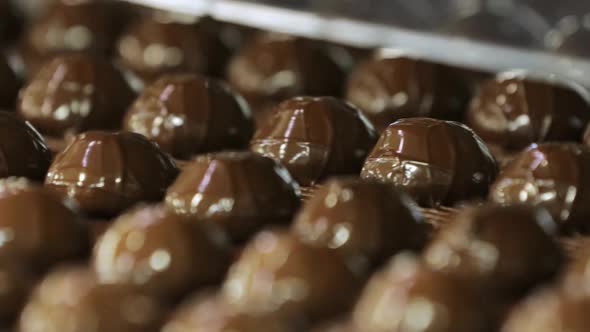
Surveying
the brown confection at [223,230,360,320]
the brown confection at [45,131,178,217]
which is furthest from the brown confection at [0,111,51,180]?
the brown confection at [223,230,360,320]

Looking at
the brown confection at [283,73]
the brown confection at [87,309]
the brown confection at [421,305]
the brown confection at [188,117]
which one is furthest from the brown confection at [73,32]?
the brown confection at [421,305]

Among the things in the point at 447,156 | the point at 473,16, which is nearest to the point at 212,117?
the point at 447,156

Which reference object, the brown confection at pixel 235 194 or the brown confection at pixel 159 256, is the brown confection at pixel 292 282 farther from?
the brown confection at pixel 235 194

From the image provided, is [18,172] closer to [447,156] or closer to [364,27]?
[447,156]

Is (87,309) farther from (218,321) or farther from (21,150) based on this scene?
(21,150)

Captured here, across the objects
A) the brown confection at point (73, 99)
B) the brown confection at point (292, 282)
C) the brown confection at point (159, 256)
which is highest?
the brown confection at point (292, 282)

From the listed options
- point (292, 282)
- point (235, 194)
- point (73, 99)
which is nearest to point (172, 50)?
point (73, 99)

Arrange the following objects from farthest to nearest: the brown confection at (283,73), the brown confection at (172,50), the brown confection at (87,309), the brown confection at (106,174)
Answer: the brown confection at (172,50) < the brown confection at (283,73) < the brown confection at (106,174) < the brown confection at (87,309)
